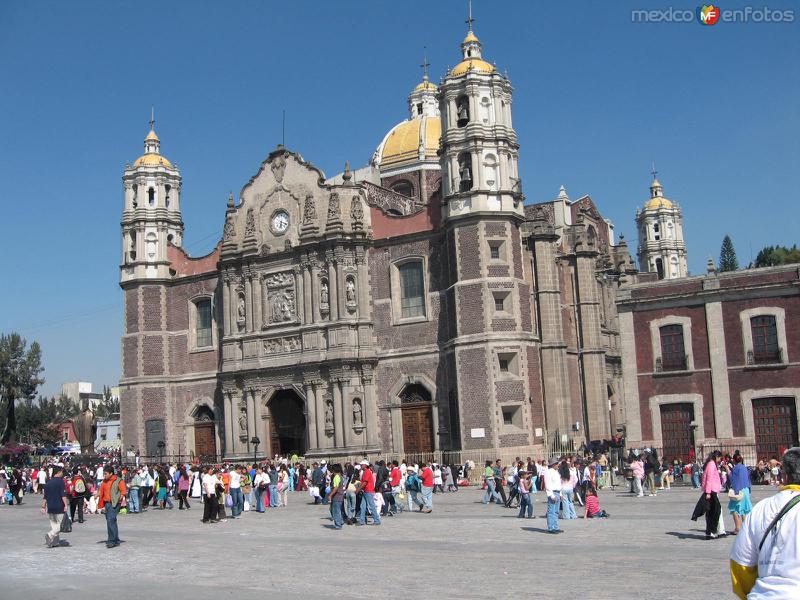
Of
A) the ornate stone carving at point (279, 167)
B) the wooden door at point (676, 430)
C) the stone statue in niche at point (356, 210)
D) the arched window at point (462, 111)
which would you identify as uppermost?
the arched window at point (462, 111)

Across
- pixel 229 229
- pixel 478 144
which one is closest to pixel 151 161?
pixel 229 229

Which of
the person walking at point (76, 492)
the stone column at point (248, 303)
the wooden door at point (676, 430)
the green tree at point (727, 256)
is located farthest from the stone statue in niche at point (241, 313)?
the green tree at point (727, 256)

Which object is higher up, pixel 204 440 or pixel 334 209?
pixel 334 209

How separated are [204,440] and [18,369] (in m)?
38.1

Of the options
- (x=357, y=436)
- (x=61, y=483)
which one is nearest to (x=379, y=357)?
(x=357, y=436)

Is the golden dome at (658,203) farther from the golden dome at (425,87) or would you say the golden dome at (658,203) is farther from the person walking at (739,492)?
the person walking at (739,492)

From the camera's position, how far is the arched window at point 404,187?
2245 inches

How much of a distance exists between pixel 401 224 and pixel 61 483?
88.6ft

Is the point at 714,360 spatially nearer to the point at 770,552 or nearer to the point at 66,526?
the point at 66,526

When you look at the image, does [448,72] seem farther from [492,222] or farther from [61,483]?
[61,483]

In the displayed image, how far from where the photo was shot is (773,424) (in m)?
36.2

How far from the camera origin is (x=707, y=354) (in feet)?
124

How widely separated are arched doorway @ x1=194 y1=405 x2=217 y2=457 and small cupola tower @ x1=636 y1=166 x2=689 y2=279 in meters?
43.5

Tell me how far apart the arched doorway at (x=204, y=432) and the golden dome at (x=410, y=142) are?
62.5ft
